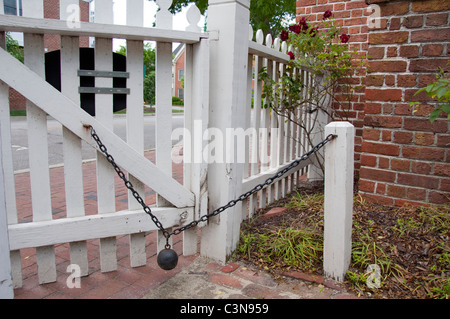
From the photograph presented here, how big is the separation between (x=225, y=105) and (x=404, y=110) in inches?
67.1

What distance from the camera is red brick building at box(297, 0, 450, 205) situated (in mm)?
3064

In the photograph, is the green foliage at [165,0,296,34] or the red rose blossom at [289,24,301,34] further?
the green foliage at [165,0,296,34]

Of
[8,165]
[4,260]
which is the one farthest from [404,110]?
[4,260]

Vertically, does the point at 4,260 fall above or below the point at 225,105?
below

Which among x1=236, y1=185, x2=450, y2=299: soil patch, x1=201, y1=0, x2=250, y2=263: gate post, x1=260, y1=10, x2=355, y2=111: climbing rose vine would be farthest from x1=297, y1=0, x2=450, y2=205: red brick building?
x1=201, y1=0, x2=250, y2=263: gate post

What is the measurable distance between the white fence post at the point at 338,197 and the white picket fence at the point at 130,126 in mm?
687

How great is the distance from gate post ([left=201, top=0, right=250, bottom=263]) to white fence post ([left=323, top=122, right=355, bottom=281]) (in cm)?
67

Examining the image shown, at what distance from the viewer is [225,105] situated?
8.33 ft

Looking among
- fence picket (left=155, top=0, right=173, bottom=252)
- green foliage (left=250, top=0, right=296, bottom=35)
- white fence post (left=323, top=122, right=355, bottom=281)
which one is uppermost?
green foliage (left=250, top=0, right=296, bottom=35)

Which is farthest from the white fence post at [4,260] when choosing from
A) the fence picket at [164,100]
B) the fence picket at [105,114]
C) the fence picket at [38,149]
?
the fence picket at [164,100]

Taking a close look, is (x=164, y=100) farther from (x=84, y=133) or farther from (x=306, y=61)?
(x=306, y=61)

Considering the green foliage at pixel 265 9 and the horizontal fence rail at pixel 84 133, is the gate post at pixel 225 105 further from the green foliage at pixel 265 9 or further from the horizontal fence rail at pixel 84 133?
the green foliage at pixel 265 9

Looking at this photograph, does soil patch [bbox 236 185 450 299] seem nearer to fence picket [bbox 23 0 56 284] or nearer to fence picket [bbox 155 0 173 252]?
fence picket [bbox 155 0 173 252]
